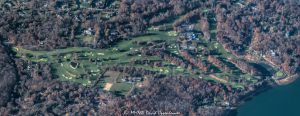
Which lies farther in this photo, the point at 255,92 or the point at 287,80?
the point at 287,80

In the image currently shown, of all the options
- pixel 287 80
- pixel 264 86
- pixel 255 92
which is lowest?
pixel 255 92

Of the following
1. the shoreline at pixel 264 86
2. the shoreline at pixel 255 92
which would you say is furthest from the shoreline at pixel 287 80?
the shoreline at pixel 255 92

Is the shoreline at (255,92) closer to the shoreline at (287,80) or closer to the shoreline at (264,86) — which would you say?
the shoreline at (264,86)

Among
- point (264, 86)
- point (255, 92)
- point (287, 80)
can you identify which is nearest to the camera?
point (255, 92)

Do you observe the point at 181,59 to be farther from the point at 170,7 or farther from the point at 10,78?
the point at 10,78

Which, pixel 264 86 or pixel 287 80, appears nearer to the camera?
pixel 264 86

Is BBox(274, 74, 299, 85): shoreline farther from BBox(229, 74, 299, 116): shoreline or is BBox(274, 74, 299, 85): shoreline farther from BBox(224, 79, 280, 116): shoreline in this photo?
BBox(224, 79, 280, 116): shoreline

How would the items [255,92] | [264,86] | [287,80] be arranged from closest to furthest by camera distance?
[255,92]
[264,86]
[287,80]

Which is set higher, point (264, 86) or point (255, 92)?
point (264, 86)

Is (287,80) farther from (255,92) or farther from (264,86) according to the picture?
(255,92)

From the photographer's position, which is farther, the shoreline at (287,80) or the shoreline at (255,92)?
the shoreline at (287,80)

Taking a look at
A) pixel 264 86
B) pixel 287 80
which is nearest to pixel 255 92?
pixel 264 86
